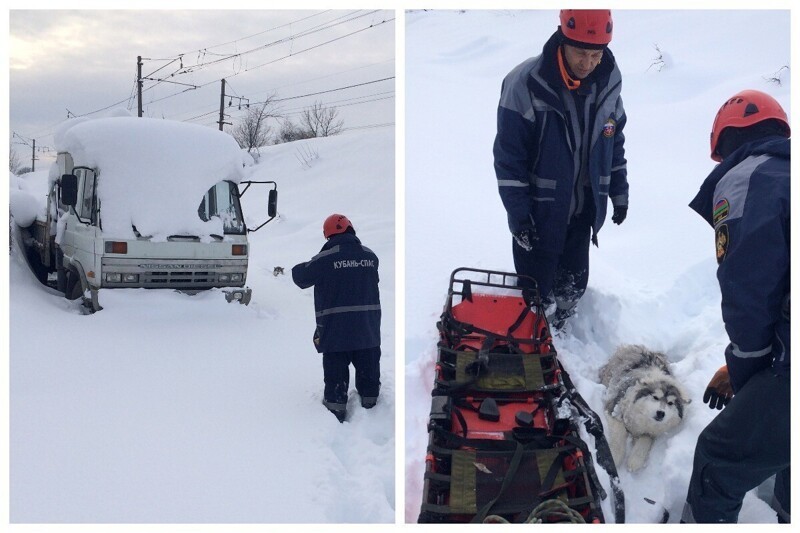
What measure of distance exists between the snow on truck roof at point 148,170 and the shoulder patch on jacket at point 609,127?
4.23 metres

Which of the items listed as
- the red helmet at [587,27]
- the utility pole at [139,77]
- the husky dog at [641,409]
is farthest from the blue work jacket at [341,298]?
the utility pole at [139,77]

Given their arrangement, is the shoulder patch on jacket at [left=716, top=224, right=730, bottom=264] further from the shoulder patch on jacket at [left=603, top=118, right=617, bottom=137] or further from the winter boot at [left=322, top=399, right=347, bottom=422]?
the winter boot at [left=322, top=399, right=347, bottom=422]

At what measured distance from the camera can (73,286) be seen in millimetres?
6578

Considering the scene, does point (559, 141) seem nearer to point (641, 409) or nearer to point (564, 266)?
point (564, 266)

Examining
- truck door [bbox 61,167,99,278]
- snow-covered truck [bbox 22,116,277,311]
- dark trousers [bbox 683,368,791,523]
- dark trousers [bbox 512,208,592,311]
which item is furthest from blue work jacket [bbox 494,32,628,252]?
truck door [bbox 61,167,99,278]

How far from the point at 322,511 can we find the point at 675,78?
Answer: 348 inches

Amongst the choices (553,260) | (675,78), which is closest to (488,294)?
(553,260)

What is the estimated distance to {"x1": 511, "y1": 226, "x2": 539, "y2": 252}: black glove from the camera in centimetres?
401

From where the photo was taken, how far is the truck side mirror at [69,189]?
5965mm

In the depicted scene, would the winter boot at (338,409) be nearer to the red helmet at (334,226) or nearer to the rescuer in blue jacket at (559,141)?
the red helmet at (334,226)

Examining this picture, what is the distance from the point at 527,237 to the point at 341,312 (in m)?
1.38

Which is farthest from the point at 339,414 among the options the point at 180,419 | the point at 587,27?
the point at 587,27

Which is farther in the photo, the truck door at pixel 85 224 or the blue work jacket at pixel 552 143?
the truck door at pixel 85 224

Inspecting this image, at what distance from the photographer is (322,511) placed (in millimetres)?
2889
